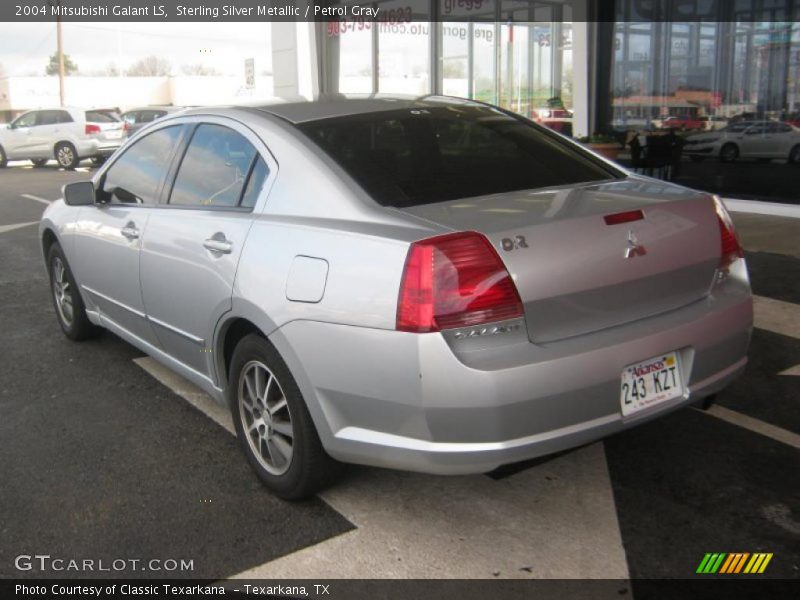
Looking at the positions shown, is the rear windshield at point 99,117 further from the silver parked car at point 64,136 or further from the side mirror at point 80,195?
the side mirror at point 80,195

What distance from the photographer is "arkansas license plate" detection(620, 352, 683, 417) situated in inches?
111

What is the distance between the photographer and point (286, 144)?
335 centimetres

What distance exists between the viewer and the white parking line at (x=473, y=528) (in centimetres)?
280

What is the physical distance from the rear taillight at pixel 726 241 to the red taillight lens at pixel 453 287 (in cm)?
111

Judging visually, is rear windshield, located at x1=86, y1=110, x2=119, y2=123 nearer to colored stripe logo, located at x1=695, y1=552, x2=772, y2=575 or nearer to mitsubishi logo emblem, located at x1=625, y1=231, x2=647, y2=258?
mitsubishi logo emblem, located at x1=625, y1=231, x2=647, y2=258

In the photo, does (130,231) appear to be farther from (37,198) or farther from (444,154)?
(37,198)

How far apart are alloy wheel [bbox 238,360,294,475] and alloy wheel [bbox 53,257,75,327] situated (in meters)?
2.46

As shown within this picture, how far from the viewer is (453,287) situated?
264 centimetres

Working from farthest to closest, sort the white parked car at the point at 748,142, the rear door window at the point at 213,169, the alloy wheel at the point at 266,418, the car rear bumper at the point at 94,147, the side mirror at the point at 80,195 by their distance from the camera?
1. the car rear bumper at the point at 94,147
2. the white parked car at the point at 748,142
3. the side mirror at the point at 80,195
4. the rear door window at the point at 213,169
5. the alloy wheel at the point at 266,418

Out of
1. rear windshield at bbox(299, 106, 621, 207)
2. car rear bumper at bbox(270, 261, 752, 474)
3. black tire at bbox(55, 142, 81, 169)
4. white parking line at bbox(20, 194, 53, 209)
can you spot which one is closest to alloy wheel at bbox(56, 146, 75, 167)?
black tire at bbox(55, 142, 81, 169)

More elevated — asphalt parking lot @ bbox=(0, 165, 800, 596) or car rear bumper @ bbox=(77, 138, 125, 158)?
car rear bumper @ bbox=(77, 138, 125, 158)

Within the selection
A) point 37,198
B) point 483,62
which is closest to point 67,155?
point 37,198

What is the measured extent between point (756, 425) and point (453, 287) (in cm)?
209
